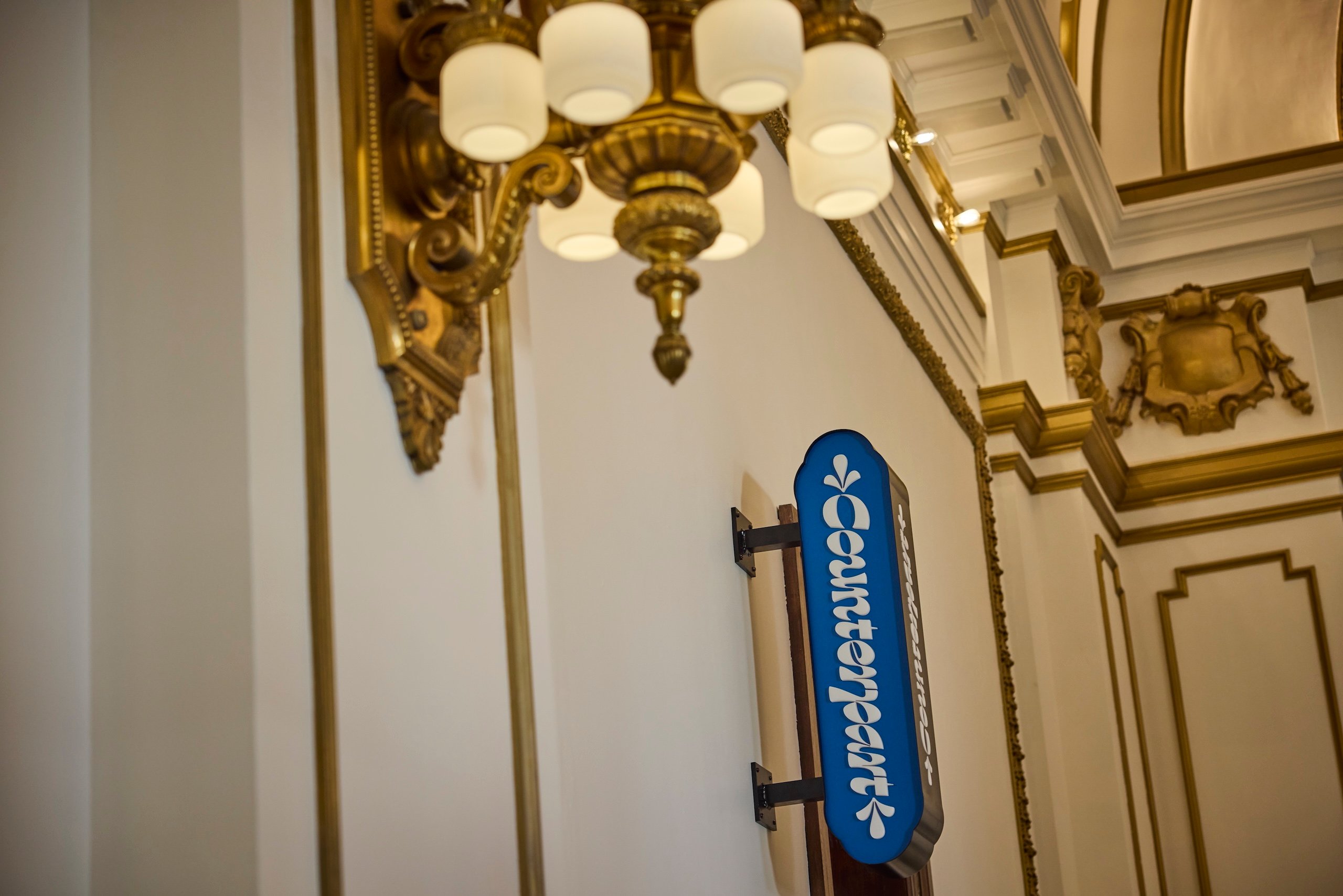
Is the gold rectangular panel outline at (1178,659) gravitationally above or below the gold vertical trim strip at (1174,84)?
below

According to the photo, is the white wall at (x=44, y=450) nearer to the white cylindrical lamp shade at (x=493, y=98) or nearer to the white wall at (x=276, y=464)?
the white wall at (x=276, y=464)

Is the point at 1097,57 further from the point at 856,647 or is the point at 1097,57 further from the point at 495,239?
the point at 495,239

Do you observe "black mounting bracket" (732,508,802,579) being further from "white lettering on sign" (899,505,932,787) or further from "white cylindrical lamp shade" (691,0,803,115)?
"white cylindrical lamp shade" (691,0,803,115)

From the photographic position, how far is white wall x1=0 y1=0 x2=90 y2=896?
56.5 inches

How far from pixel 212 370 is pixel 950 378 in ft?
15.8

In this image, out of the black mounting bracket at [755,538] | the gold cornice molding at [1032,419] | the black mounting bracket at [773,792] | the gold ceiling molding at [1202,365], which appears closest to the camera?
the black mounting bracket at [773,792]

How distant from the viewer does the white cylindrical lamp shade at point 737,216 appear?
1.88 metres

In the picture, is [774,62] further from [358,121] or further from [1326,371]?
[1326,371]

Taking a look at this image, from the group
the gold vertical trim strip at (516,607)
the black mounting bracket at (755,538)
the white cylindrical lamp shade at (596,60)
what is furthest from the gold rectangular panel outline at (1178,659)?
the white cylindrical lamp shade at (596,60)

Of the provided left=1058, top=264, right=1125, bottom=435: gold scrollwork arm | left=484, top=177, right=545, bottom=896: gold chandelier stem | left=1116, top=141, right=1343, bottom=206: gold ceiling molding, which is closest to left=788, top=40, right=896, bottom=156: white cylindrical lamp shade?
left=484, top=177, right=545, bottom=896: gold chandelier stem

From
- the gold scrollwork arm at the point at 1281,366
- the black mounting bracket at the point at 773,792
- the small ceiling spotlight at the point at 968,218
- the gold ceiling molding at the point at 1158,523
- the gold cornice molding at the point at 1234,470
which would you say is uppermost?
the small ceiling spotlight at the point at 968,218

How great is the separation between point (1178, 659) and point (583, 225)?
6.79 m

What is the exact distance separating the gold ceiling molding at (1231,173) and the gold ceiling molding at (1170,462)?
4.67ft

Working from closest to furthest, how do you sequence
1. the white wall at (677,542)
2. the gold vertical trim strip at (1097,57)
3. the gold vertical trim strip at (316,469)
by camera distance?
the gold vertical trim strip at (316,469) < the white wall at (677,542) < the gold vertical trim strip at (1097,57)
